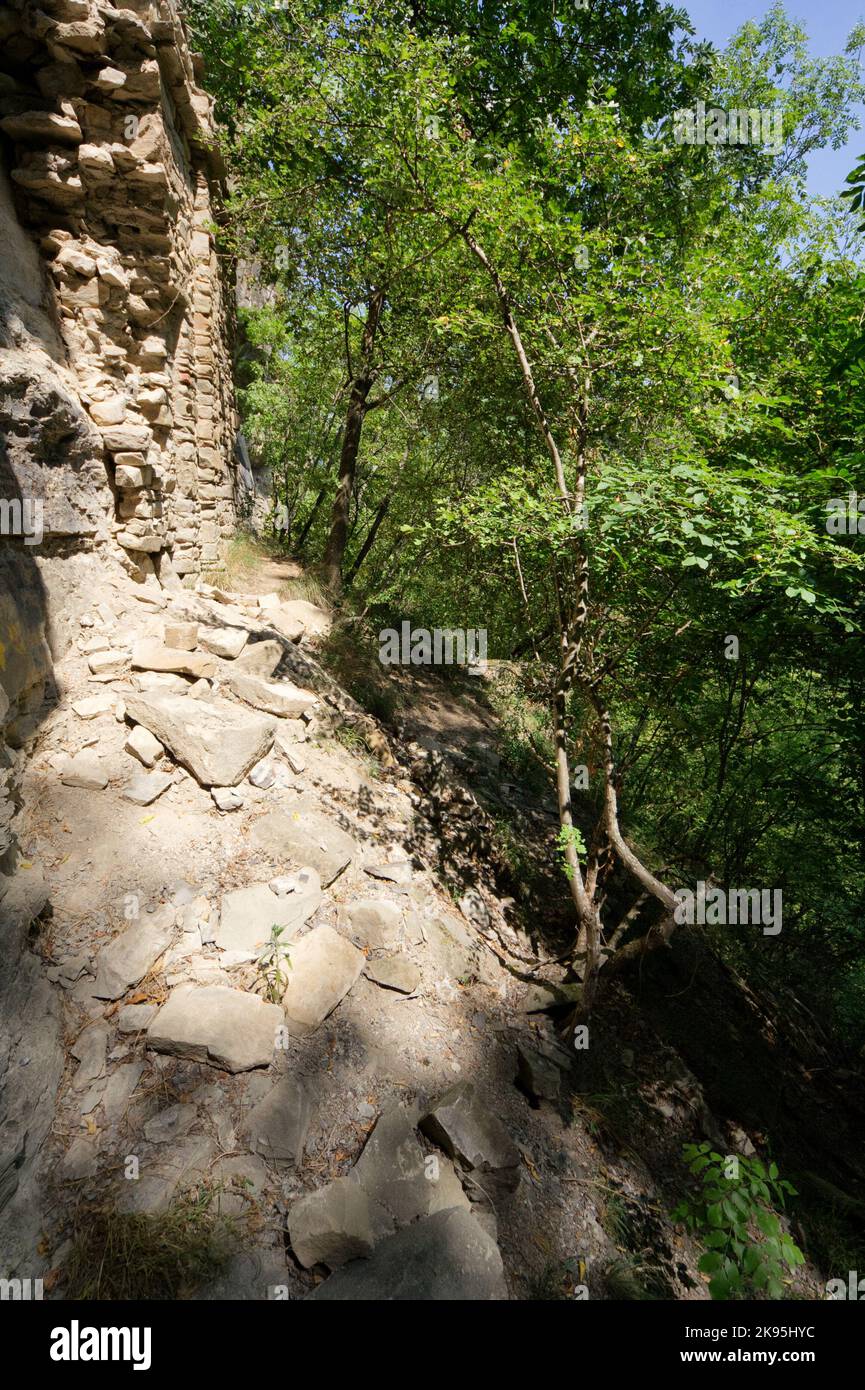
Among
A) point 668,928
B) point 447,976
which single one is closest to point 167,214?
point 447,976

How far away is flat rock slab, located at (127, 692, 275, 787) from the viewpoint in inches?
146

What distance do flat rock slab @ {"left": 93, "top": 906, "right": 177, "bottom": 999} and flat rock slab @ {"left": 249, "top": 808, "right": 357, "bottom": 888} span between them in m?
0.75

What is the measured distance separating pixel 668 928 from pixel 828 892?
271cm

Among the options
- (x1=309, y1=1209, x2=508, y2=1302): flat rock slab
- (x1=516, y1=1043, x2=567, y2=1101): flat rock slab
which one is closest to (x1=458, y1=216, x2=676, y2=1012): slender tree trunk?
(x1=516, y1=1043, x2=567, y2=1101): flat rock slab

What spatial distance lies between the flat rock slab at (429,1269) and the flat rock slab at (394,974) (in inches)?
42.3

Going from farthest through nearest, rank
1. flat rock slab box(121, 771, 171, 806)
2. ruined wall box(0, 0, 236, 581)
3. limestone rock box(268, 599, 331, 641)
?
limestone rock box(268, 599, 331, 641) → ruined wall box(0, 0, 236, 581) → flat rock slab box(121, 771, 171, 806)

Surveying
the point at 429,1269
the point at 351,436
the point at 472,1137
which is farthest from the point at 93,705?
the point at 351,436

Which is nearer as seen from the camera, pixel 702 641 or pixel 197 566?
pixel 702 641

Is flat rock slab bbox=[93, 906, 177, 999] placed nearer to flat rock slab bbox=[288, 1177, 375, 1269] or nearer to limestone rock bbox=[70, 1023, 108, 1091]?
limestone rock bbox=[70, 1023, 108, 1091]

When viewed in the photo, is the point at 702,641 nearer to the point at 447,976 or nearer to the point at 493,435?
the point at 447,976

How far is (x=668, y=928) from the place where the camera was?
3.53m

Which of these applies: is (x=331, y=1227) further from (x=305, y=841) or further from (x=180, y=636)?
(x=180, y=636)

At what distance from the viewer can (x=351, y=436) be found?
855 cm

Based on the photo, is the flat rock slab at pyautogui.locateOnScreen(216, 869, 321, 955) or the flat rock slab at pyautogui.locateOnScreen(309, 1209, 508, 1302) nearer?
the flat rock slab at pyautogui.locateOnScreen(309, 1209, 508, 1302)
